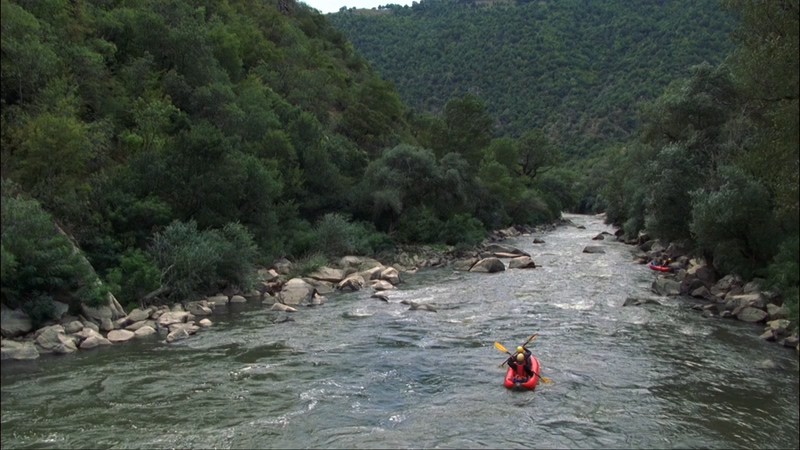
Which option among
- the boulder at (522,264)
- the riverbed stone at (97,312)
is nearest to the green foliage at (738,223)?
the boulder at (522,264)

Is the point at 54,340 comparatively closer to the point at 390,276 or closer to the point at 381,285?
the point at 381,285

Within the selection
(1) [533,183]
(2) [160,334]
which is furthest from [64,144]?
(1) [533,183]

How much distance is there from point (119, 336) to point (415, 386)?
977 centimetres

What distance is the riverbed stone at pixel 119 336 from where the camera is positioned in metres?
17.8

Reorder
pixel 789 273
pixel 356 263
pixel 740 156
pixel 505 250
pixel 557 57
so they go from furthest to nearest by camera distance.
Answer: pixel 557 57
pixel 505 250
pixel 356 263
pixel 740 156
pixel 789 273

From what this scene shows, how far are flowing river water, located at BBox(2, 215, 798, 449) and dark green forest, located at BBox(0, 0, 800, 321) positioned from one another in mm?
3404

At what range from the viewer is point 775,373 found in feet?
50.0

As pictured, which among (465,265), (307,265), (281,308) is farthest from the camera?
(465,265)

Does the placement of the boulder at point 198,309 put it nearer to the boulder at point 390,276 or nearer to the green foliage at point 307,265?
the green foliage at point 307,265

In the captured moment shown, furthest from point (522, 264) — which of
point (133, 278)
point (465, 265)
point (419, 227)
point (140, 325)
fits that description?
point (140, 325)

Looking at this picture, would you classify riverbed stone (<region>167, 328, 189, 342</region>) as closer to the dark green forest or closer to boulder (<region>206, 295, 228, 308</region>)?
the dark green forest

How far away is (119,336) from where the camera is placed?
1797 centimetres

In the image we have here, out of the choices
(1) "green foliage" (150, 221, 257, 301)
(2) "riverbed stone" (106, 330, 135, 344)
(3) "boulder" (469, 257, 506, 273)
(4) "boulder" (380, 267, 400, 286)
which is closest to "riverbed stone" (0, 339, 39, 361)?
(2) "riverbed stone" (106, 330, 135, 344)

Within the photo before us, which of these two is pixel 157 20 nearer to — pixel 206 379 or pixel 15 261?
pixel 15 261
